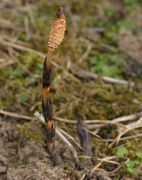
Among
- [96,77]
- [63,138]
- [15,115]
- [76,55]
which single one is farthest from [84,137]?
[76,55]

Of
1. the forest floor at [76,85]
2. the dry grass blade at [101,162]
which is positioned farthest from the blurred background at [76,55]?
the dry grass blade at [101,162]

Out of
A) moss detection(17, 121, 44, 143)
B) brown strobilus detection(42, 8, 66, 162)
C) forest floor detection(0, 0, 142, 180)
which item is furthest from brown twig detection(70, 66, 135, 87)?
brown strobilus detection(42, 8, 66, 162)

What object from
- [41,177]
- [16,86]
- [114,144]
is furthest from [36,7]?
[41,177]

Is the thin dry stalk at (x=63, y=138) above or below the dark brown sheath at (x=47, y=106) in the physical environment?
below

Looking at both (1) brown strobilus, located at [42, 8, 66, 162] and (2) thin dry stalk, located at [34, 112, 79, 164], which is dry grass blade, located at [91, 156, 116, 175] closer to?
(2) thin dry stalk, located at [34, 112, 79, 164]

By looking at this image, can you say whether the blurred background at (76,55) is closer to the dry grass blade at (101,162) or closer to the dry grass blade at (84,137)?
the dry grass blade at (84,137)

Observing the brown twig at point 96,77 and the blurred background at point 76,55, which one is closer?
the blurred background at point 76,55

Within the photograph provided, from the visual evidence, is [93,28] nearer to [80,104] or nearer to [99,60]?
[99,60]
